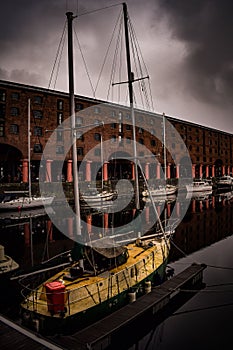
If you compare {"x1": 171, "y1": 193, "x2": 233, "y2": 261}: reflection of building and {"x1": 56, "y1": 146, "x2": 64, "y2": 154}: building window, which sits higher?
{"x1": 56, "y1": 146, "x2": 64, "y2": 154}: building window

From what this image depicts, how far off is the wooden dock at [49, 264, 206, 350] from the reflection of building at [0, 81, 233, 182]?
20.1m

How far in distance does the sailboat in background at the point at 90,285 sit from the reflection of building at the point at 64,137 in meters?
18.8

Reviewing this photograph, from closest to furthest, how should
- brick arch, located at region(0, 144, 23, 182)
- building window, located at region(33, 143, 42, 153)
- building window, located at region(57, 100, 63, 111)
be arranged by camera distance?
1. building window, located at region(33, 143, 42, 153)
2. brick arch, located at region(0, 144, 23, 182)
3. building window, located at region(57, 100, 63, 111)

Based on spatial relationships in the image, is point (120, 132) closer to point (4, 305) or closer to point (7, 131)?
point (7, 131)

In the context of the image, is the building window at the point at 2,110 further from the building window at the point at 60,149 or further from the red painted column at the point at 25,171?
the building window at the point at 60,149

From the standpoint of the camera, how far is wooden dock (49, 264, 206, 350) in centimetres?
905

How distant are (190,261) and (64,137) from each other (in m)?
36.6

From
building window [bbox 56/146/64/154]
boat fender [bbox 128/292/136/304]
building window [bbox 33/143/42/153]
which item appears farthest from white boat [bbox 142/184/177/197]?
boat fender [bbox 128/292/136/304]

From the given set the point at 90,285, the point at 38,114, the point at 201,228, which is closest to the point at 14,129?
the point at 38,114

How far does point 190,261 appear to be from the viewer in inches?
766

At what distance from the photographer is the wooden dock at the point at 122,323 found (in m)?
9.05

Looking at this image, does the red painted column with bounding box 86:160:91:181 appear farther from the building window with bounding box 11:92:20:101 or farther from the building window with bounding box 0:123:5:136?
the building window with bounding box 11:92:20:101

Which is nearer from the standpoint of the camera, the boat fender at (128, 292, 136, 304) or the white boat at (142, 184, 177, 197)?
the boat fender at (128, 292, 136, 304)

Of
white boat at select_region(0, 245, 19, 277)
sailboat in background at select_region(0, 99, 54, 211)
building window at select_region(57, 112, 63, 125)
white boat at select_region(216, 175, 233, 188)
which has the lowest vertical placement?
white boat at select_region(0, 245, 19, 277)
